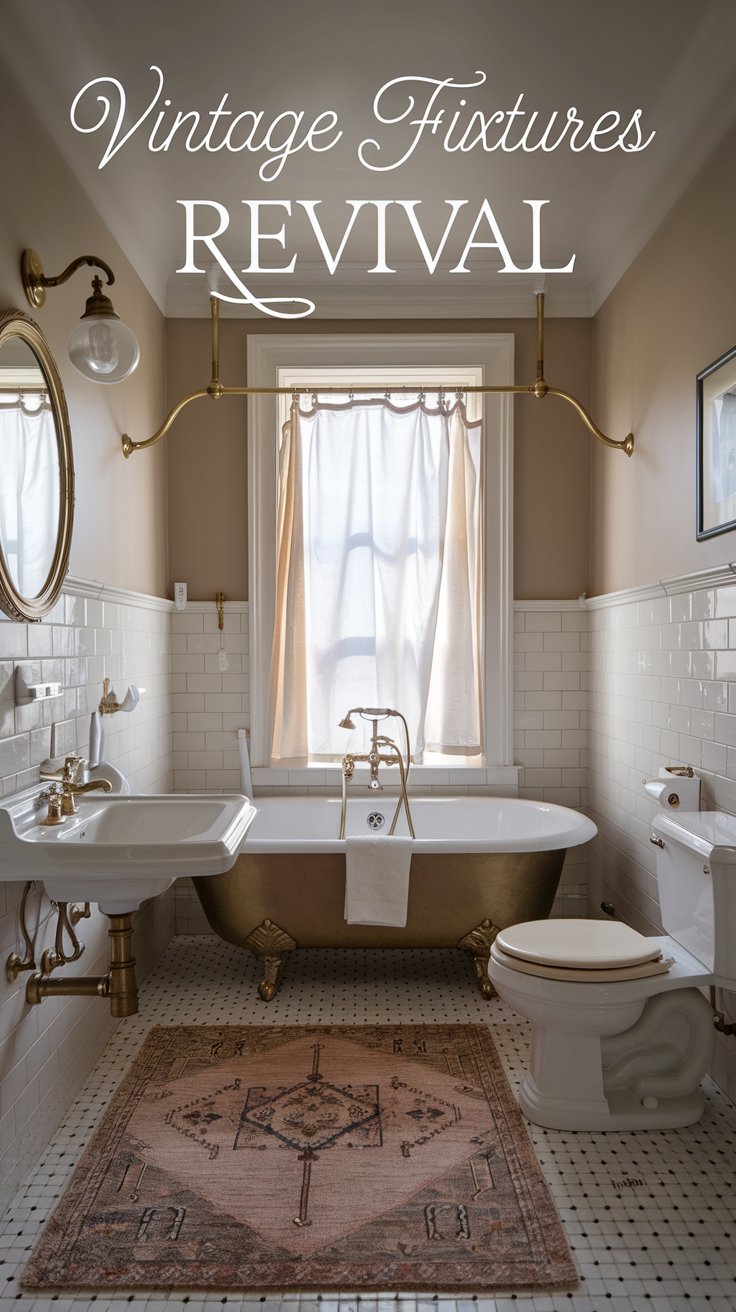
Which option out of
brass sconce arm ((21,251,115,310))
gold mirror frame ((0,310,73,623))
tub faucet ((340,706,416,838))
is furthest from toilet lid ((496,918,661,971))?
brass sconce arm ((21,251,115,310))

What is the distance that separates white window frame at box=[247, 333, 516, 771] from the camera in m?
3.96

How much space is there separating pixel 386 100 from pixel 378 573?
1829 millimetres

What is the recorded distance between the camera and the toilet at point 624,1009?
7.70 ft

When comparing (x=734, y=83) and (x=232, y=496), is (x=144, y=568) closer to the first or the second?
(x=232, y=496)

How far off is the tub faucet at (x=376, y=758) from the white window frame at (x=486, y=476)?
34 centimetres

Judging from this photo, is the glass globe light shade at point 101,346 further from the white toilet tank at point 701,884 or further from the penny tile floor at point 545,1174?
the penny tile floor at point 545,1174

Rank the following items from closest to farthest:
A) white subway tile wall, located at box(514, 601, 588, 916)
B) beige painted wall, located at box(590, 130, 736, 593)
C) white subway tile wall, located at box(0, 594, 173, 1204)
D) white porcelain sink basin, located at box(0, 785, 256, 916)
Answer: white porcelain sink basin, located at box(0, 785, 256, 916) → white subway tile wall, located at box(0, 594, 173, 1204) → beige painted wall, located at box(590, 130, 736, 593) → white subway tile wall, located at box(514, 601, 588, 916)

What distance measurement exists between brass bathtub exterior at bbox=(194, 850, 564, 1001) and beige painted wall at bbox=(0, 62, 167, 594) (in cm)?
121

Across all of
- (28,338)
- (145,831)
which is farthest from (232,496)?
(145,831)

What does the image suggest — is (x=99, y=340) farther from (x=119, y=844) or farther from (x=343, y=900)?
(x=343, y=900)

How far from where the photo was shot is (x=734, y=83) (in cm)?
245

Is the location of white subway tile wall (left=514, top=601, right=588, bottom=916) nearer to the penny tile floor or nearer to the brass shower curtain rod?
the brass shower curtain rod

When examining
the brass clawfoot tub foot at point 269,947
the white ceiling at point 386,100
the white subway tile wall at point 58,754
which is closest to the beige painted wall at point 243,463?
the white ceiling at point 386,100

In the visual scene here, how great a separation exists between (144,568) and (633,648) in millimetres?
1990
